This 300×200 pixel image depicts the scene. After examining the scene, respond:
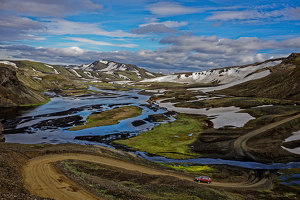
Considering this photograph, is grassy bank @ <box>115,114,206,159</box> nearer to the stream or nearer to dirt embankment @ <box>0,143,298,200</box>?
the stream

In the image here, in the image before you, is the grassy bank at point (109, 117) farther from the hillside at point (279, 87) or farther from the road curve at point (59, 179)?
the hillside at point (279, 87)

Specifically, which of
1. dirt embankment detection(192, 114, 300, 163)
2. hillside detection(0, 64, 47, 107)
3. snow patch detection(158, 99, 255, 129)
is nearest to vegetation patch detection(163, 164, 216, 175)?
dirt embankment detection(192, 114, 300, 163)

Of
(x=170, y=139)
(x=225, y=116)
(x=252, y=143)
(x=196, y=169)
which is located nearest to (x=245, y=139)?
(x=252, y=143)

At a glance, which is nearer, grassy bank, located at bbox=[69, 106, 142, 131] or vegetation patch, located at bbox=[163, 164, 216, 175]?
vegetation patch, located at bbox=[163, 164, 216, 175]

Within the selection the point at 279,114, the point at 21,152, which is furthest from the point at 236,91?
the point at 21,152

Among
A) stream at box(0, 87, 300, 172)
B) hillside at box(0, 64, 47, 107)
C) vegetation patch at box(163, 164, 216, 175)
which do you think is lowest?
vegetation patch at box(163, 164, 216, 175)

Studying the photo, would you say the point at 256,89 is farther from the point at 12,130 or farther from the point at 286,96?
the point at 12,130

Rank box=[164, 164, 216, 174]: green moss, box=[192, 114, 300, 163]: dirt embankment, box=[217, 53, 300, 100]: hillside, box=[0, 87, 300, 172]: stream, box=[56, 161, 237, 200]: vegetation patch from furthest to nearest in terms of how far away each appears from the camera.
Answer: box=[217, 53, 300, 100]: hillside
box=[192, 114, 300, 163]: dirt embankment
box=[0, 87, 300, 172]: stream
box=[164, 164, 216, 174]: green moss
box=[56, 161, 237, 200]: vegetation patch
